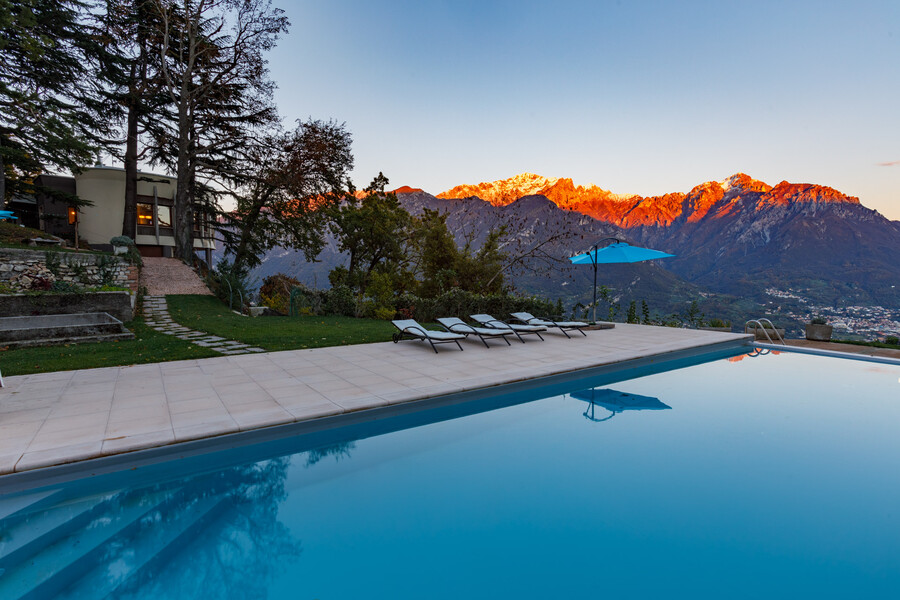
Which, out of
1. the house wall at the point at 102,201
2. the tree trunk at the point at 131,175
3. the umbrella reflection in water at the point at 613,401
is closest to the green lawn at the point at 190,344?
the umbrella reflection in water at the point at 613,401

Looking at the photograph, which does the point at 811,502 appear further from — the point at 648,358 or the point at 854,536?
the point at 648,358

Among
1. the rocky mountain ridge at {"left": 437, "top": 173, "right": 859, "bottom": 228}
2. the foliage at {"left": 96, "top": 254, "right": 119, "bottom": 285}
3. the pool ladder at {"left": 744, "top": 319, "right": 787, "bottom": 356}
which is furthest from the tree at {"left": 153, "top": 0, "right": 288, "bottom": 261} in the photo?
the rocky mountain ridge at {"left": 437, "top": 173, "right": 859, "bottom": 228}

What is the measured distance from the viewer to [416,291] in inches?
753

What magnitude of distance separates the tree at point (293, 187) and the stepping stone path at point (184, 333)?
8.64 metres

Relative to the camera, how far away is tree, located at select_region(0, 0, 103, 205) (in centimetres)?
1584

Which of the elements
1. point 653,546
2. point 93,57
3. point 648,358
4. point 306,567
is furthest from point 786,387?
point 93,57

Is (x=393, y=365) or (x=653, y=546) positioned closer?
(x=653, y=546)

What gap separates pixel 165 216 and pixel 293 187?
12722mm

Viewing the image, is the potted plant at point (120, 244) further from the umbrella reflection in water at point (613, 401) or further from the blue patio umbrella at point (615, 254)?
the umbrella reflection in water at point (613, 401)

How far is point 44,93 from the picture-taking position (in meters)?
18.5

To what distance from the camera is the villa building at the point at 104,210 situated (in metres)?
22.5

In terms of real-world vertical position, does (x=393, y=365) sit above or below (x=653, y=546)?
above

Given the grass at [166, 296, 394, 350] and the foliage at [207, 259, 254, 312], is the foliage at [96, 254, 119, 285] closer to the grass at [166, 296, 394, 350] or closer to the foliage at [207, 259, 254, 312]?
the grass at [166, 296, 394, 350]

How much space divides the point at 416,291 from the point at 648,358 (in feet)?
41.3
